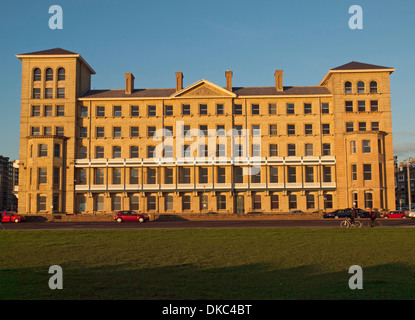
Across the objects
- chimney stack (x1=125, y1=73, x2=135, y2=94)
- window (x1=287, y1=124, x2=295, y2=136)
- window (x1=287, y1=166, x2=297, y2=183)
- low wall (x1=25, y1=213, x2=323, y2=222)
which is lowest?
low wall (x1=25, y1=213, x2=323, y2=222)

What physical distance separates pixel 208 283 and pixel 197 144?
56.0m

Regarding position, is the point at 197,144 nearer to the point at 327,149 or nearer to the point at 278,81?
the point at 278,81

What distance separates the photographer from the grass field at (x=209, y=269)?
388 inches

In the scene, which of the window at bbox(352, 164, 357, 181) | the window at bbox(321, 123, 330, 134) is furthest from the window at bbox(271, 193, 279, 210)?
the window at bbox(321, 123, 330, 134)

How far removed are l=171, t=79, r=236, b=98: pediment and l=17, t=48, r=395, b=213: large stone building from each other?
0.53 feet

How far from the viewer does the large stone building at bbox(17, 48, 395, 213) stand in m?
65.8

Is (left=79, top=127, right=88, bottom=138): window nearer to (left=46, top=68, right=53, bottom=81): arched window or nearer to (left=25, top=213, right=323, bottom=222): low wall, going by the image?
(left=46, top=68, right=53, bottom=81): arched window

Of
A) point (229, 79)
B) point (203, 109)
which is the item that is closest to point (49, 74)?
point (203, 109)

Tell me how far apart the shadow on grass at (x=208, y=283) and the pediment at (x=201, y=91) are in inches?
2193

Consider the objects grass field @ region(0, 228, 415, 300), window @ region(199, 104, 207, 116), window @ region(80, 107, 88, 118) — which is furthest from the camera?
window @ region(80, 107, 88, 118)

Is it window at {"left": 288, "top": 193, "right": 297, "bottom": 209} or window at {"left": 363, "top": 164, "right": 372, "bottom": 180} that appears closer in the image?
window at {"left": 363, "top": 164, "right": 372, "bottom": 180}

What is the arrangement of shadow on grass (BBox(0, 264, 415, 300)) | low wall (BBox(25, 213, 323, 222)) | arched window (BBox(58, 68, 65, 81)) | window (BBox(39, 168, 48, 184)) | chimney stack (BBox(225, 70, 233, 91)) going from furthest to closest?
chimney stack (BBox(225, 70, 233, 91)) < arched window (BBox(58, 68, 65, 81)) < window (BBox(39, 168, 48, 184)) < low wall (BBox(25, 213, 323, 222)) < shadow on grass (BBox(0, 264, 415, 300))

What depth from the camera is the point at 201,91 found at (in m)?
68.1

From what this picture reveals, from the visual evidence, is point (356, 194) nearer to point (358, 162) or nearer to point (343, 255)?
point (358, 162)
